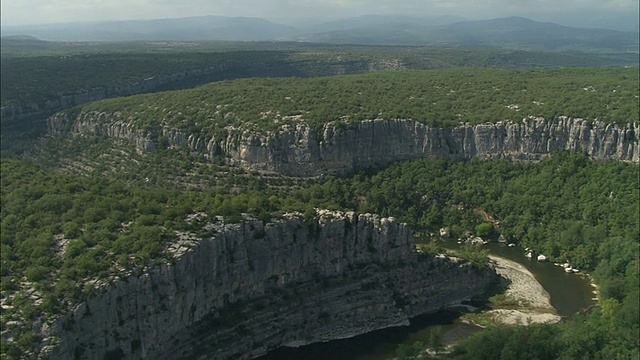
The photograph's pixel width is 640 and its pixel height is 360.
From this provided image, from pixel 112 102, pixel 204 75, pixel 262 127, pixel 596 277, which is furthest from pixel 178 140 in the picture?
pixel 204 75

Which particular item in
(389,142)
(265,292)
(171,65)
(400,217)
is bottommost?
(400,217)

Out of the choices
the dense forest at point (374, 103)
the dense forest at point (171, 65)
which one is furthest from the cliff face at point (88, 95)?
the dense forest at point (374, 103)

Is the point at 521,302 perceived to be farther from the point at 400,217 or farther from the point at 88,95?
the point at 88,95

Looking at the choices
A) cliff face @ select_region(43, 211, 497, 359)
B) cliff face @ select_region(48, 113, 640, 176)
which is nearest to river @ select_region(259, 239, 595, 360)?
cliff face @ select_region(43, 211, 497, 359)

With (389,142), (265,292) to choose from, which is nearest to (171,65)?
(389,142)

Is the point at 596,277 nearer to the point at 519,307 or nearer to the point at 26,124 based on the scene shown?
the point at 519,307

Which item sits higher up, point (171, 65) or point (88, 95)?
point (171, 65)
